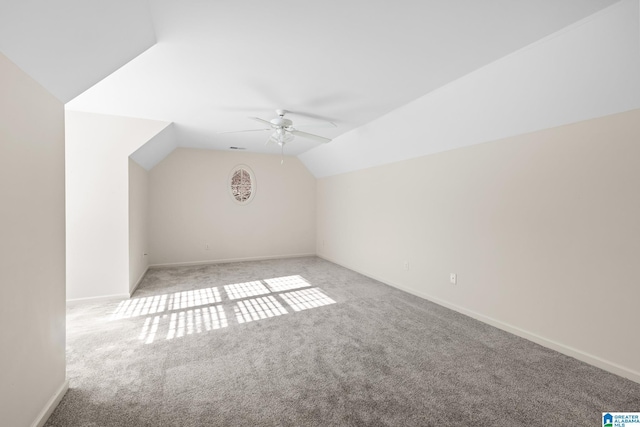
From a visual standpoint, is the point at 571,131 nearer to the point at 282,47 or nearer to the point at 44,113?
the point at 282,47

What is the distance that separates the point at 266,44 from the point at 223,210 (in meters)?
4.60

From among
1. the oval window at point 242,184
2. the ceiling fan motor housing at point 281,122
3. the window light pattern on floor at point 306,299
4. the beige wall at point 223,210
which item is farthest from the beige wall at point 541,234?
the oval window at point 242,184

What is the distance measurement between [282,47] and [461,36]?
4.37ft

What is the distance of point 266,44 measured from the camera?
2.11 meters

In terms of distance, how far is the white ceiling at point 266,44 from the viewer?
1497 millimetres

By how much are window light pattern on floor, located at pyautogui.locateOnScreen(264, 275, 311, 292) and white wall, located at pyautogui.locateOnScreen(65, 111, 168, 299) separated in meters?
2.05

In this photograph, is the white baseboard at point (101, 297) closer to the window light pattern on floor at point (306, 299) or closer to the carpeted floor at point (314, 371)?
the carpeted floor at point (314, 371)

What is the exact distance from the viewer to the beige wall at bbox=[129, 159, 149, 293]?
13.2 ft

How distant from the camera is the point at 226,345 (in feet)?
8.35

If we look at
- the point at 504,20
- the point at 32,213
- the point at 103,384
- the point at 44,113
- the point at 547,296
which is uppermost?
the point at 504,20

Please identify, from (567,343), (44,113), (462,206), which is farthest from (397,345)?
(44,113)

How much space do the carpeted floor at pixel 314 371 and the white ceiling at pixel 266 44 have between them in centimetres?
208

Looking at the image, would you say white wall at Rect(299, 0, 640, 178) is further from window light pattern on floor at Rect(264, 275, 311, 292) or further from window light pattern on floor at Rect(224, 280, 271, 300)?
window light pattern on floor at Rect(224, 280, 271, 300)

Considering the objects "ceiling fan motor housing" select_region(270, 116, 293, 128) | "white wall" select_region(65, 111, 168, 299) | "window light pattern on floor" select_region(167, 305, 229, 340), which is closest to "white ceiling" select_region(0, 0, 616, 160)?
"ceiling fan motor housing" select_region(270, 116, 293, 128)
